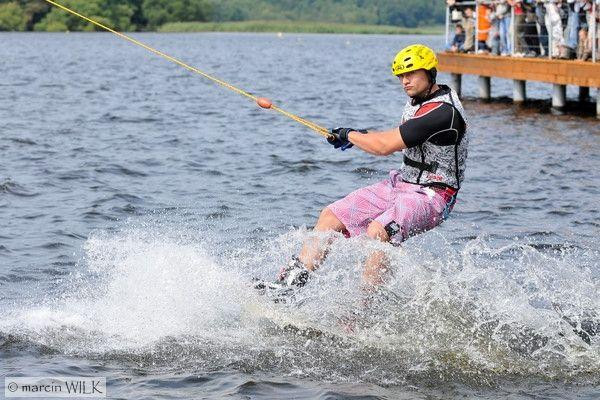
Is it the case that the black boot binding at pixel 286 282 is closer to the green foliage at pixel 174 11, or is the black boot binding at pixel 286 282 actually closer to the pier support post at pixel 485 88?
the pier support post at pixel 485 88

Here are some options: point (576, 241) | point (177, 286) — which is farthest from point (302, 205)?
point (177, 286)

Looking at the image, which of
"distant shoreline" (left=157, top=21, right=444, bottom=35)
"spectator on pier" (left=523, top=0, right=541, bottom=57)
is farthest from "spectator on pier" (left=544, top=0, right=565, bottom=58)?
"distant shoreline" (left=157, top=21, right=444, bottom=35)

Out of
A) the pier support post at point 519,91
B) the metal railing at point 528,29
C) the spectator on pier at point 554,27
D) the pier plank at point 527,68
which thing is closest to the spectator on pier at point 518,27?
the metal railing at point 528,29

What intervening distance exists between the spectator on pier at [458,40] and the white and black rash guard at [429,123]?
2178cm

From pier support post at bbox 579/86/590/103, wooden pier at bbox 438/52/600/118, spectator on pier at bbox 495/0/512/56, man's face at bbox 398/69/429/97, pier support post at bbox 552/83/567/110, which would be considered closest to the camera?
man's face at bbox 398/69/429/97

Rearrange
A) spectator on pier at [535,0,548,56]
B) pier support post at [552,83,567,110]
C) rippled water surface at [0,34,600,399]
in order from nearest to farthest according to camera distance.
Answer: rippled water surface at [0,34,600,399] < spectator on pier at [535,0,548,56] < pier support post at [552,83,567,110]

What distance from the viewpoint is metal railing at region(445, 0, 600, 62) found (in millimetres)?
21781

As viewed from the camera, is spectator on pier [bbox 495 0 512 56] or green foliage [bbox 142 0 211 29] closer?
spectator on pier [bbox 495 0 512 56]

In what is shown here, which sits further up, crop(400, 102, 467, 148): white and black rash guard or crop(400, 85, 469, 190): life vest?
Answer: crop(400, 102, 467, 148): white and black rash guard

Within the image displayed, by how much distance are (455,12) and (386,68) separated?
1011 inches

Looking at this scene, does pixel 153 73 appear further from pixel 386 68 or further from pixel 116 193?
pixel 116 193

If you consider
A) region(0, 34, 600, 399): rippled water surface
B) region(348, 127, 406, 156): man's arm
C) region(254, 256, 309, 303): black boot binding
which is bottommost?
region(0, 34, 600, 399): rippled water surface

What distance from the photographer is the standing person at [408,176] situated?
325 inches

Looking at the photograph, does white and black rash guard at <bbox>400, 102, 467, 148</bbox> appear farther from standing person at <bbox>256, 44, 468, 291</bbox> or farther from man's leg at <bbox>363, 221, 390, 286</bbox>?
man's leg at <bbox>363, 221, 390, 286</bbox>
